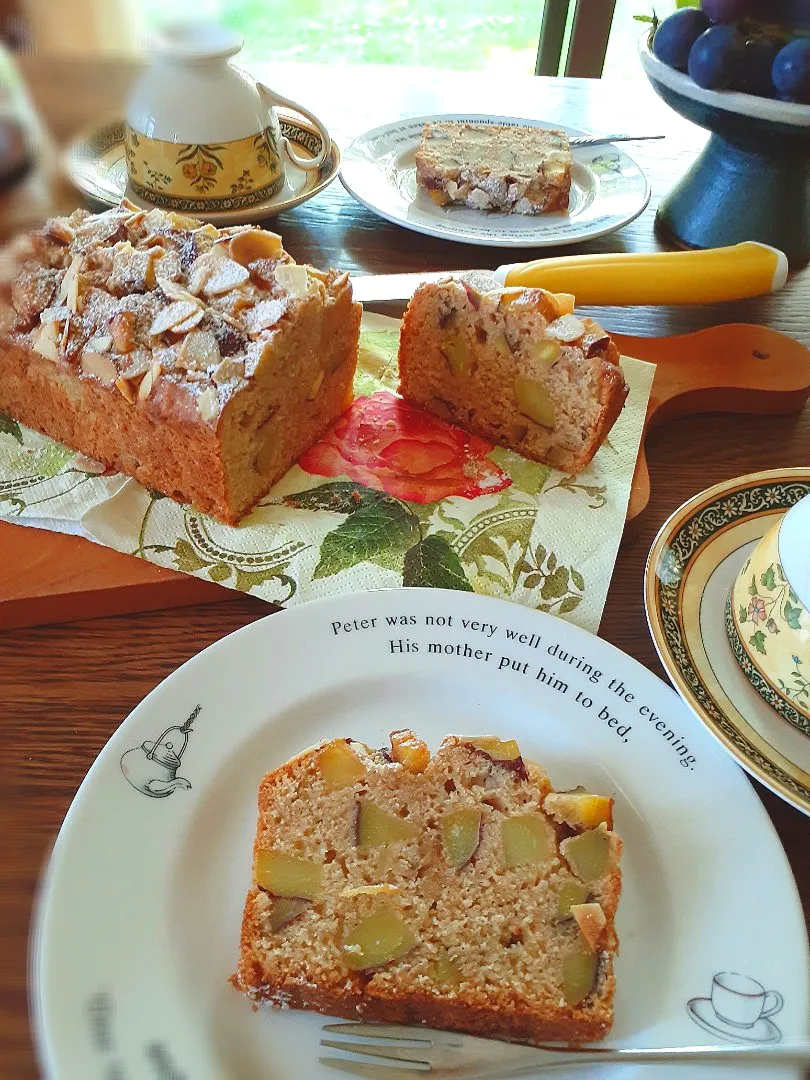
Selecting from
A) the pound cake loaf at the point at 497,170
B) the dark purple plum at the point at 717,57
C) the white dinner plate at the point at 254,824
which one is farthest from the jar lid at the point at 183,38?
the pound cake loaf at the point at 497,170

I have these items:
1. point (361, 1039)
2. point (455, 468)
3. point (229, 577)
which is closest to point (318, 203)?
point (455, 468)

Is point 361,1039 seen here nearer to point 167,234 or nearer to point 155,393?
point 155,393

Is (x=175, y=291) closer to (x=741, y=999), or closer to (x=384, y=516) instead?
(x=384, y=516)

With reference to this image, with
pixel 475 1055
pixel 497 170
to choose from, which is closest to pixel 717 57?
pixel 497 170

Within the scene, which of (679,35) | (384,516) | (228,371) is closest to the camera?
(228,371)

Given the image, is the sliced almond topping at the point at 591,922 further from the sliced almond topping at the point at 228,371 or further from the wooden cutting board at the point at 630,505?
the sliced almond topping at the point at 228,371

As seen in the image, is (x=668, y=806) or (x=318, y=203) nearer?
(x=668, y=806)

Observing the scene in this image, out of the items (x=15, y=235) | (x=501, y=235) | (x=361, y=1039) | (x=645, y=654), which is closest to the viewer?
(x=15, y=235)
